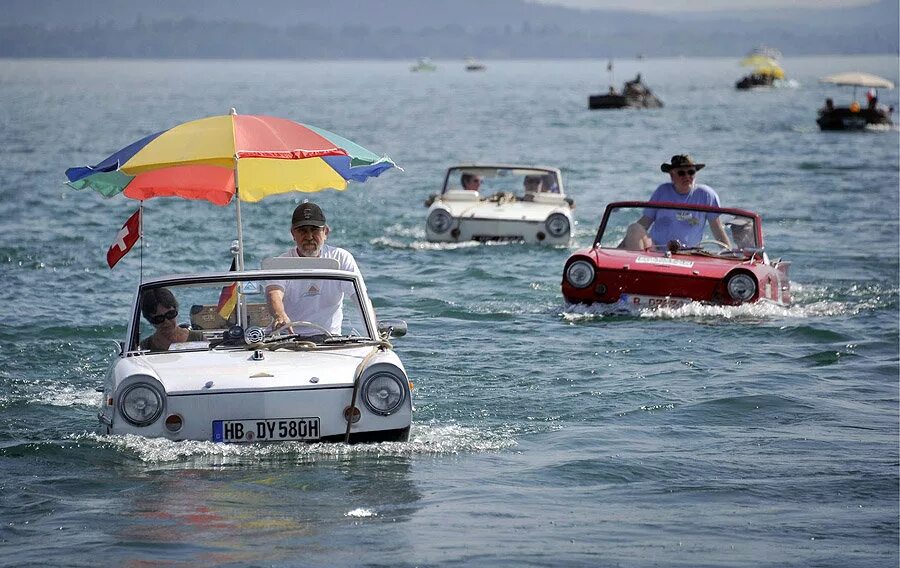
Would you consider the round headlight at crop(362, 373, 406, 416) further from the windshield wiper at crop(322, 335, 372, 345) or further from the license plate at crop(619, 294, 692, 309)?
the license plate at crop(619, 294, 692, 309)

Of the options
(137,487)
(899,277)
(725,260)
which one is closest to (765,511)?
(137,487)

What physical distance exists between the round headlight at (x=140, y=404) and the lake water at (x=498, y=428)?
0.21m

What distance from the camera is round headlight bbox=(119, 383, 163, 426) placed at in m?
9.11

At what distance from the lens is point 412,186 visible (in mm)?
32719

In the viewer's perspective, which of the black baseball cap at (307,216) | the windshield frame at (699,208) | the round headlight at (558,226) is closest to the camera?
the black baseball cap at (307,216)

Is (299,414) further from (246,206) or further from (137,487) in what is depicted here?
(246,206)

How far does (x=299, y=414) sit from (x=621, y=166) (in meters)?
32.2

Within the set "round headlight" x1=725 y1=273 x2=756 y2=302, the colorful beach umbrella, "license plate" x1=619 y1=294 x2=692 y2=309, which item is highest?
the colorful beach umbrella

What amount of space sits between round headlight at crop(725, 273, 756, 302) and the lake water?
0.19 metres

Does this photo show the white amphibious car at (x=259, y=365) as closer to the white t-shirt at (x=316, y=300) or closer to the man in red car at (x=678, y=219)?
the white t-shirt at (x=316, y=300)

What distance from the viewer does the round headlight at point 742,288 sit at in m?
14.9

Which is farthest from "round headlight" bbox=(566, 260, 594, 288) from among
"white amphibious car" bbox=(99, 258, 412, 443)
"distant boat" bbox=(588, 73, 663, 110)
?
"distant boat" bbox=(588, 73, 663, 110)

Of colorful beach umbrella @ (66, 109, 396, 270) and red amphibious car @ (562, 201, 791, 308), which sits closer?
colorful beach umbrella @ (66, 109, 396, 270)

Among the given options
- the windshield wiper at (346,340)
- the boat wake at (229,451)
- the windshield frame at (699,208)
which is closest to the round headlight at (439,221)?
the windshield frame at (699,208)
